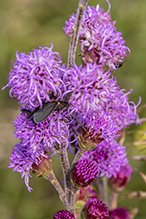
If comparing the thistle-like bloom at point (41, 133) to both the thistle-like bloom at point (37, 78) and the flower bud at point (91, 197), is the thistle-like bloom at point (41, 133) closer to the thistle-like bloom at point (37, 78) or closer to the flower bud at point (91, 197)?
the thistle-like bloom at point (37, 78)

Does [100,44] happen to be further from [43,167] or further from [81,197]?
[81,197]

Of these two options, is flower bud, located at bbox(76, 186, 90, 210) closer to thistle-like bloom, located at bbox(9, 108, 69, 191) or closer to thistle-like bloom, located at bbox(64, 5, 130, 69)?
thistle-like bloom, located at bbox(9, 108, 69, 191)

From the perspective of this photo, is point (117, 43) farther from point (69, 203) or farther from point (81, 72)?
point (69, 203)

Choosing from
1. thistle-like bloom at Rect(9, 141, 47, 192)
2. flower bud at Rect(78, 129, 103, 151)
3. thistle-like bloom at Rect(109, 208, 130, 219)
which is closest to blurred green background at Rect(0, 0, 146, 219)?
thistle-like bloom at Rect(109, 208, 130, 219)

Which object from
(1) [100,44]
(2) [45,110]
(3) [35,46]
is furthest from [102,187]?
(3) [35,46]

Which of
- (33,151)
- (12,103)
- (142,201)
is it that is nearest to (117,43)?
(33,151)
